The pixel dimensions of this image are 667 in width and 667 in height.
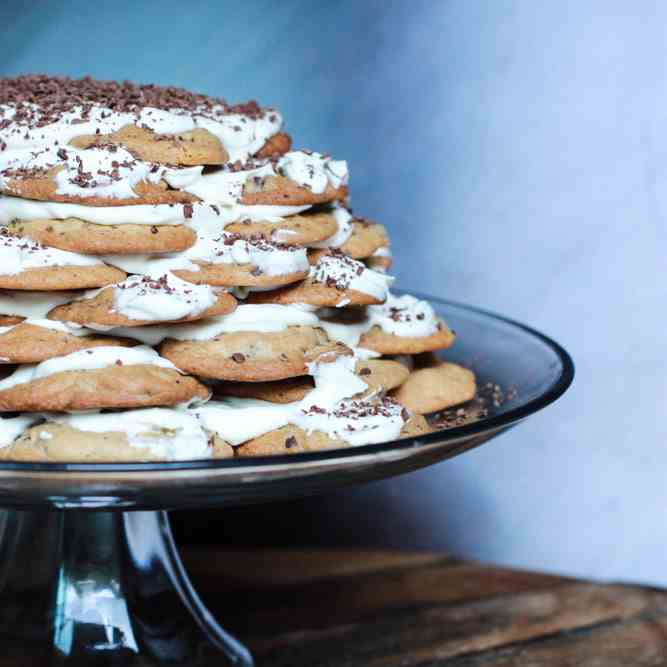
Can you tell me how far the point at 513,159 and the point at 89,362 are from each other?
2.81 feet

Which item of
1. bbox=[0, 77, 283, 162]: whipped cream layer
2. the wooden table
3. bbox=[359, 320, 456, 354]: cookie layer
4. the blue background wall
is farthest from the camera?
the blue background wall

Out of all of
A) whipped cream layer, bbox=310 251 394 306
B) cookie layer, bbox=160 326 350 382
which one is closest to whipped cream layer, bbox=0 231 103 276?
cookie layer, bbox=160 326 350 382

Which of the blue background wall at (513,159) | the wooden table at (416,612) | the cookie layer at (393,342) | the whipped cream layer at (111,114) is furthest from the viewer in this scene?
the blue background wall at (513,159)

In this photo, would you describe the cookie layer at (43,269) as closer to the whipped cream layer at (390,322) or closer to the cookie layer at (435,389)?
the whipped cream layer at (390,322)

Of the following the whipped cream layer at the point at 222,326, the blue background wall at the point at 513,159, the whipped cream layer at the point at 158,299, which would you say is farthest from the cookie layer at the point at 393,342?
the blue background wall at the point at 513,159

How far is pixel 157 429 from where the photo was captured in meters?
0.97

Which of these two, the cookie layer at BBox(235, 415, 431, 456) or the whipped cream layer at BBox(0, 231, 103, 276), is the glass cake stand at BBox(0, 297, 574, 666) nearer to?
the cookie layer at BBox(235, 415, 431, 456)

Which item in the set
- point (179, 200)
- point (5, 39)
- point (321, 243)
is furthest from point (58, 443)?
point (5, 39)

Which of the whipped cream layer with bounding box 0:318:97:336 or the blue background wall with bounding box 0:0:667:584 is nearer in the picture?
the whipped cream layer with bounding box 0:318:97:336

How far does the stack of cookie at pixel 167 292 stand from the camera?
0.98 metres

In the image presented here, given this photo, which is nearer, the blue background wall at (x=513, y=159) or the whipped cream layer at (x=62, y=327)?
the whipped cream layer at (x=62, y=327)

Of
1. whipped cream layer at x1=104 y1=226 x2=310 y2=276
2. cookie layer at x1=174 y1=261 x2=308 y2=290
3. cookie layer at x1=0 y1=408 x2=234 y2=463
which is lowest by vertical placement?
cookie layer at x1=0 y1=408 x2=234 y2=463

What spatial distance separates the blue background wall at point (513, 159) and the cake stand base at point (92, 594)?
0.63 m

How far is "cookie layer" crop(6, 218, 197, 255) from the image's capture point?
0.99 meters
